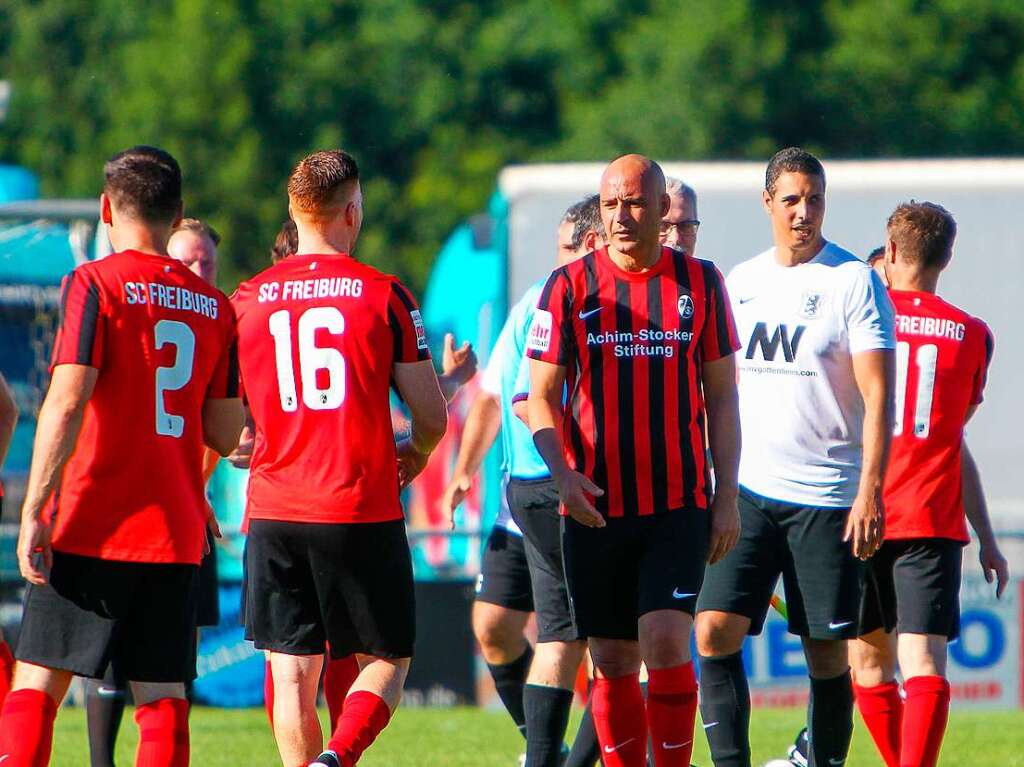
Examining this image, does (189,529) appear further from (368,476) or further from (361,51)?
(361,51)

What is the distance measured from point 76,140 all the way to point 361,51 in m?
7.21

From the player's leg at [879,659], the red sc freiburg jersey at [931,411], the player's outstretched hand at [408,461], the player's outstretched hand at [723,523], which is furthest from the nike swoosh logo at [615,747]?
the red sc freiburg jersey at [931,411]

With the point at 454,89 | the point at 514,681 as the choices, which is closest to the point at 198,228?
the point at 514,681

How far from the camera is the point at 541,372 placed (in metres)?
5.77

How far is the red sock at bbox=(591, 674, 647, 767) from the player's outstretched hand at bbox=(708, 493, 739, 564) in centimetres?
50

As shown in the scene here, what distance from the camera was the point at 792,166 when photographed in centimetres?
646

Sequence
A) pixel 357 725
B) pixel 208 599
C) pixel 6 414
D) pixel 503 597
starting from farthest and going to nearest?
1. pixel 503 597
2. pixel 208 599
3. pixel 6 414
4. pixel 357 725

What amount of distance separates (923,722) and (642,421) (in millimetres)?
1606

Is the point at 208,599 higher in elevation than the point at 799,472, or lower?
lower

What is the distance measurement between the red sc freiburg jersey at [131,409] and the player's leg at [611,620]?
1255 millimetres

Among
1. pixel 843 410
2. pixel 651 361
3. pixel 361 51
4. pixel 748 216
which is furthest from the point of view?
pixel 361 51

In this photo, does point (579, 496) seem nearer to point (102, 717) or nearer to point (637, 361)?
point (637, 361)

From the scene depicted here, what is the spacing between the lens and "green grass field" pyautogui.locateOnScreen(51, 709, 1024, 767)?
8.50 m

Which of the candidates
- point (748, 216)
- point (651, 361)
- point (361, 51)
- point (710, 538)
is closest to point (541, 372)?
point (651, 361)
